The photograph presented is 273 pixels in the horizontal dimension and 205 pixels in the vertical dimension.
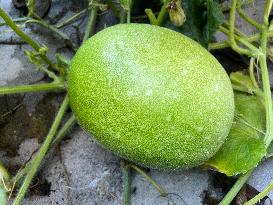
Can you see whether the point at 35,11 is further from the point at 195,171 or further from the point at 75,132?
the point at 195,171

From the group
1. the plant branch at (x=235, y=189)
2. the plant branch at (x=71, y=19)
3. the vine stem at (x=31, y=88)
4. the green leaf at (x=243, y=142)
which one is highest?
the plant branch at (x=71, y=19)

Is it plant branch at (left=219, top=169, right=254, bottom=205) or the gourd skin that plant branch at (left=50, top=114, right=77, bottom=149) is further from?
plant branch at (left=219, top=169, right=254, bottom=205)

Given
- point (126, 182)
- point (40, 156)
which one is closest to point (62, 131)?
point (40, 156)

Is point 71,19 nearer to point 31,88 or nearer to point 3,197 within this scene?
point 31,88

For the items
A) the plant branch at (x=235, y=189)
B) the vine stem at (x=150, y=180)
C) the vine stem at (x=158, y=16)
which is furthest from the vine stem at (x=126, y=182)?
the vine stem at (x=158, y=16)

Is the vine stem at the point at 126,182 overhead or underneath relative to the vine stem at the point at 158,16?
underneath

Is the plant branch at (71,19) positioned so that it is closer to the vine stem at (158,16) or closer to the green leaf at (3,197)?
the vine stem at (158,16)

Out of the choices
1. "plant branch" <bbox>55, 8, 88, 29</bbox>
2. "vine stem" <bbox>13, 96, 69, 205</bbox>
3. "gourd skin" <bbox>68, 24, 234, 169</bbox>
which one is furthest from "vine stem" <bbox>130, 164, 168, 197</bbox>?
"plant branch" <bbox>55, 8, 88, 29</bbox>
